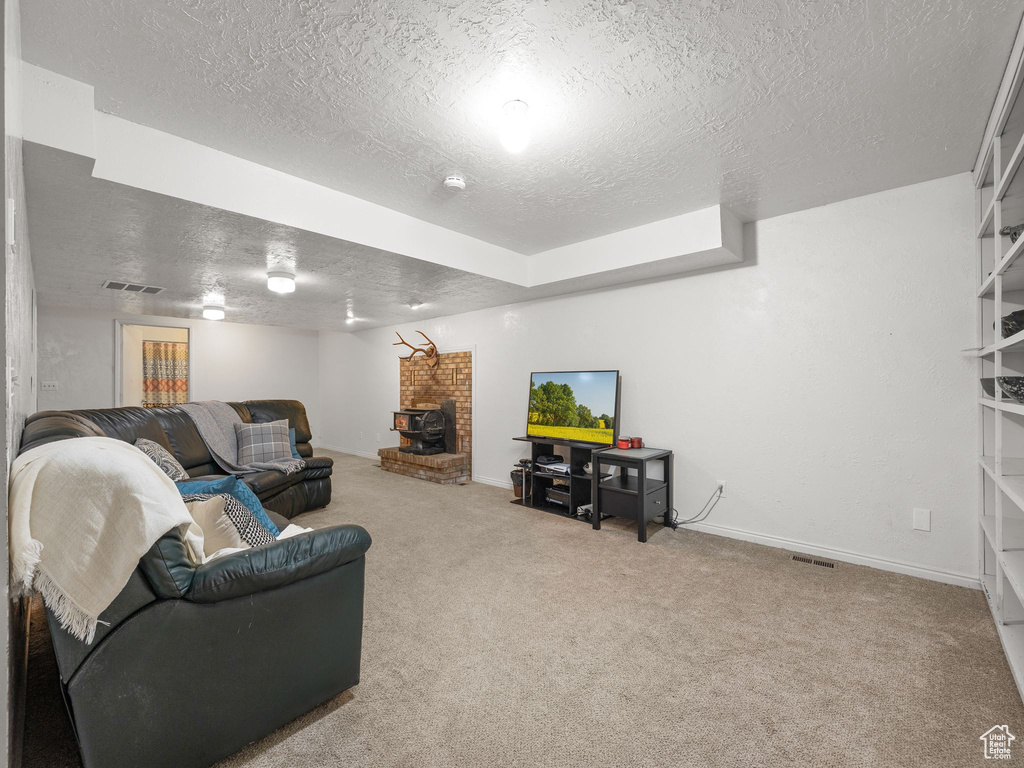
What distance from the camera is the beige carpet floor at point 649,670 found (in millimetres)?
1527

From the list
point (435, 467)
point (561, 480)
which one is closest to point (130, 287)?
point (435, 467)

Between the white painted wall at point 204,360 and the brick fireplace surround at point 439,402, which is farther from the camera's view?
the white painted wall at point 204,360

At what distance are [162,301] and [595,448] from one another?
5.05 meters

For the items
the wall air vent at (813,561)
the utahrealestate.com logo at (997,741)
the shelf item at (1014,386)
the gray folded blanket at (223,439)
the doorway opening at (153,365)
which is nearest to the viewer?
the utahrealestate.com logo at (997,741)

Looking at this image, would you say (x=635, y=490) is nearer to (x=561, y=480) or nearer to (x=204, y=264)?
(x=561, y=480)

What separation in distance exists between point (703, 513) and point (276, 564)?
10.5 feet

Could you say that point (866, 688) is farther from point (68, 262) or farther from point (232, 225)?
point (68, 262)

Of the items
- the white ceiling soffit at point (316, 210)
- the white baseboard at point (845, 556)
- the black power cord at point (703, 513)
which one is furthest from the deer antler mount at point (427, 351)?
the white baseboard at point (845, 556)

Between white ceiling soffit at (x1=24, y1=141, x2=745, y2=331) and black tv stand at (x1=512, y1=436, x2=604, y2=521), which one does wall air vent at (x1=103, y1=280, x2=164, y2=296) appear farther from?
black tv stand at (x1=512, y1=436, x2=604, y2=521)

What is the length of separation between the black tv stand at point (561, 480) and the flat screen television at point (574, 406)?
11cm

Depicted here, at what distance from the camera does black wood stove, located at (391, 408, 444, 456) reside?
19.0 ft

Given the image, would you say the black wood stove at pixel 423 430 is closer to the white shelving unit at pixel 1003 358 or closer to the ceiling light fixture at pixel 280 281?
the ceiling light fixture at pixel 280 281

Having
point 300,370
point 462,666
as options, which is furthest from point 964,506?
point 300,370

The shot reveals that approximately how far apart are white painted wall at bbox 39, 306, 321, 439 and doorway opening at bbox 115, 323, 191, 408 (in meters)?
0.10
